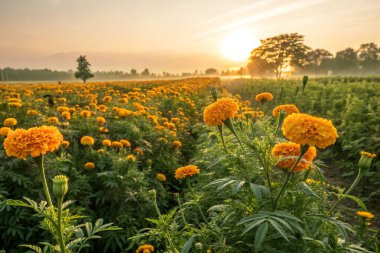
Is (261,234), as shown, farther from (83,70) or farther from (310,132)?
(83,70)

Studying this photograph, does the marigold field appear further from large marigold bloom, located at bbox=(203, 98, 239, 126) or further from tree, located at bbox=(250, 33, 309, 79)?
A: tree, located at bbox=(250, 33, 309, 79)

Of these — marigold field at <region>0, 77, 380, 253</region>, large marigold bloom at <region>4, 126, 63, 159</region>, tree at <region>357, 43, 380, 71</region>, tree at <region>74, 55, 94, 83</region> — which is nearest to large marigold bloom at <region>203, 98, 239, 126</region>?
marigold field at <region>0, 77, 380, 253</region>

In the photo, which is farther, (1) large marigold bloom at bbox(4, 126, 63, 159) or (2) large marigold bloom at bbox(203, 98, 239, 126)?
(2) large marigold bloom at bbox(203, 98, 239, 126)

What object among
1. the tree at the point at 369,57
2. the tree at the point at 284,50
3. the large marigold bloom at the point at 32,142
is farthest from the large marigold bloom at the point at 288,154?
the tree at the point at 369,57

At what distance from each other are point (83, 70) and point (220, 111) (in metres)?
48.4

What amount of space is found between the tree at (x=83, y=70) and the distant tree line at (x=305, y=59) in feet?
117

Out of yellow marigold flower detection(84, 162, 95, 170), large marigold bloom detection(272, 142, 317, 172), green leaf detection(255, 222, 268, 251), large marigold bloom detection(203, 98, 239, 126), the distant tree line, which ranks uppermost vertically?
the distant tree line

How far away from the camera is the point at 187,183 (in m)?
1.88

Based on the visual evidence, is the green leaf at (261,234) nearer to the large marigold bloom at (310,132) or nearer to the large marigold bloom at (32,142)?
the large marigold bloom at (310,132)

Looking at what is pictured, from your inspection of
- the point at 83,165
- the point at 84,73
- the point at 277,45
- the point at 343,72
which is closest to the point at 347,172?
the point at 83,165

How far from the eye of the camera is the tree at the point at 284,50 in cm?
5741

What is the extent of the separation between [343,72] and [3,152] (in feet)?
267

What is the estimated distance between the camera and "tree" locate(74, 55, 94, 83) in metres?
45.6

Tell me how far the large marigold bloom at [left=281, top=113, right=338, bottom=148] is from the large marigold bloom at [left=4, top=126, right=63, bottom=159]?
1.09 metres
